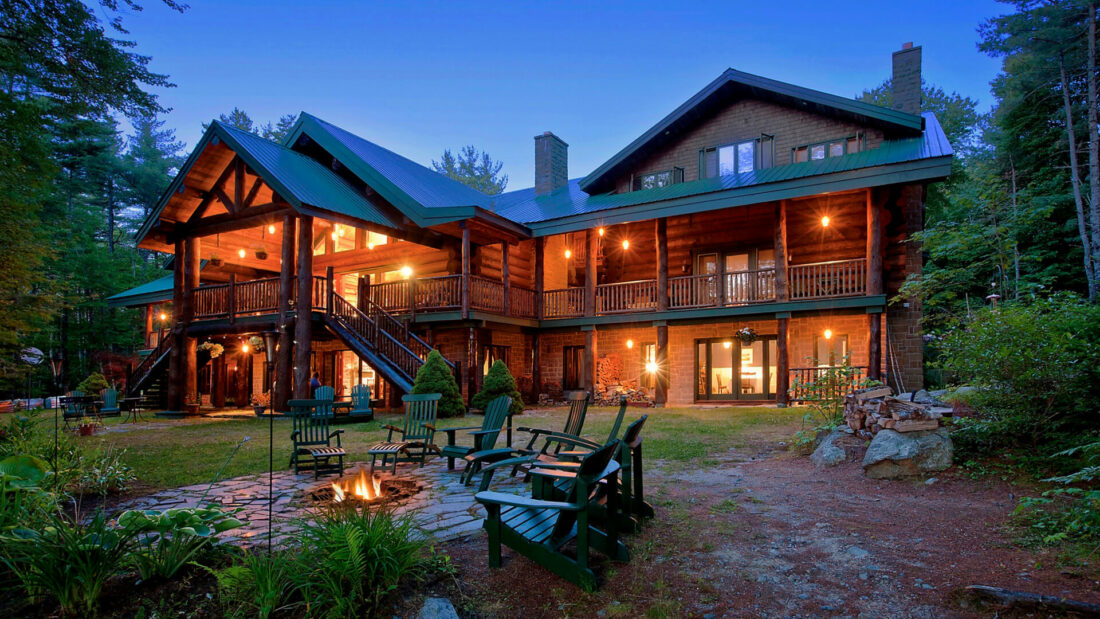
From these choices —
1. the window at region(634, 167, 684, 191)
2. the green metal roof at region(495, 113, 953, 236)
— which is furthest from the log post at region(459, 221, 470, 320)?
the window at region(634, 167, 684, 191)

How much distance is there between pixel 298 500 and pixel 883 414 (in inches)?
266

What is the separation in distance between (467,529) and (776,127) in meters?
17.3

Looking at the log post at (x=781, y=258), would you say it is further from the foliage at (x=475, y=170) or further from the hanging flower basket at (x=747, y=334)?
the foliage at (x=475, y=170)

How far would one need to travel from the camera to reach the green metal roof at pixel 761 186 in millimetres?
14047

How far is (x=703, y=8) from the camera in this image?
191 meters

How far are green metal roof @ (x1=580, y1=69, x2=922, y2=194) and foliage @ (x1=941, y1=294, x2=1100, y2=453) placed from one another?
11401mm

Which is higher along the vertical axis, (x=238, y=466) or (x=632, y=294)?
(x=632, y=294)

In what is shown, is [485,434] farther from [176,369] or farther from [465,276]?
[176,369]

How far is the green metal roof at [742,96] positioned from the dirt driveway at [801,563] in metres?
13.6

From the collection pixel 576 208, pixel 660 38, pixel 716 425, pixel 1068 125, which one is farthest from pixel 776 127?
pixel 660 38

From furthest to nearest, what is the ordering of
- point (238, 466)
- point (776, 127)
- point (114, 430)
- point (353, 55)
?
point (353, 55) → point (776, 127) → point (114, 430) → point (238, 466)

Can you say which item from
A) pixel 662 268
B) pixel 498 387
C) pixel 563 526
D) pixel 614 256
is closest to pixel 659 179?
pixel 614 256

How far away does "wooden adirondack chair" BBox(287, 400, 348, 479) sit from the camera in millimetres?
7176

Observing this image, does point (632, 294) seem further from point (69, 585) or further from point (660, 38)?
point (660, 38)
